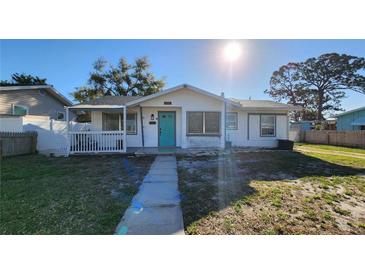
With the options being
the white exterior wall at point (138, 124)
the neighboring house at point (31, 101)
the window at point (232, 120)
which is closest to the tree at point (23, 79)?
the neighboring house at point (31, 101)

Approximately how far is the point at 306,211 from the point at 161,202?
2.76 m

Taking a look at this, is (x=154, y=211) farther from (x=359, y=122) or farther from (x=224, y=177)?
(x=359, y=122)

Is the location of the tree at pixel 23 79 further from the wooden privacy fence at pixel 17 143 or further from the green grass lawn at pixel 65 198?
the green grass lawn at pixel 65 198

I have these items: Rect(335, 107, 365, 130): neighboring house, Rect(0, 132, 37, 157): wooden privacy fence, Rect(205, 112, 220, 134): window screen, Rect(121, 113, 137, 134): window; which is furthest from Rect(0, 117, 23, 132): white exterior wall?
Rect(335, 107, 365, 130): neighboring house

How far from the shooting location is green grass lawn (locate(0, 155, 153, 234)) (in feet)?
9.82

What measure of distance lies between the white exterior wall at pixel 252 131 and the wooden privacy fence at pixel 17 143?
11827 millimetres

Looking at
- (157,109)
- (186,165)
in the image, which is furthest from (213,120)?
(186,165)

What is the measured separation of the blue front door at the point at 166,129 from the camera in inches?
453

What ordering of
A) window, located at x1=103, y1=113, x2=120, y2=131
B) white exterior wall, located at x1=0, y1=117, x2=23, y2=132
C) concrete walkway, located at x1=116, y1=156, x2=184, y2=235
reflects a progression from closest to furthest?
concrete walkway, located at x1=116, y1=156, x2=184, y2=235, white exterior wall, located at x1=0, y1=117, x2=23, y2=132, window, located at x1=103, y1=113, x2=120, y2=131

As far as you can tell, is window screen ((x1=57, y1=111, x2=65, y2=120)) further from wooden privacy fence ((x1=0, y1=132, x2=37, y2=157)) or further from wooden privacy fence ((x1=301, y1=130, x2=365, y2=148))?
wooden privacy fence ((x1=301, y1=130, x2=365, y2=148))

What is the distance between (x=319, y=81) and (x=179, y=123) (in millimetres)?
30128

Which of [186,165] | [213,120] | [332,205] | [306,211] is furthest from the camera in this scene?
[213,120]
